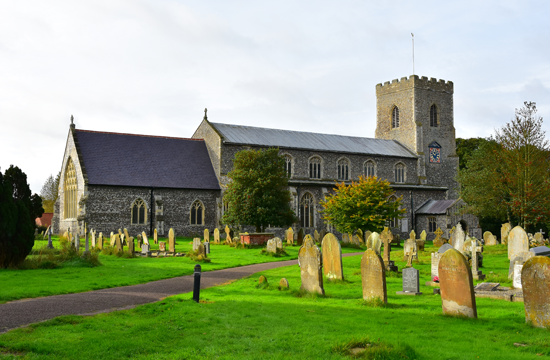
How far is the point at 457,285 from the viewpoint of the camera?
28.8ft

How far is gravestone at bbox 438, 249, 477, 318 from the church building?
27.6 m

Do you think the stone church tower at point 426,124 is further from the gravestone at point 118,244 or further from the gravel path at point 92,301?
the gravel path at point 92,301

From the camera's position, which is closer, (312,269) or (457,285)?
(457,285)

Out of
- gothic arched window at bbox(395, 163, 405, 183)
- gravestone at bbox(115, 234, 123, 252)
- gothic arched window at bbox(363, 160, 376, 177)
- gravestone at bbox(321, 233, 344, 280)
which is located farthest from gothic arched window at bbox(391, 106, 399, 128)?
gravestone at bbox(321, 233, 344, 280)

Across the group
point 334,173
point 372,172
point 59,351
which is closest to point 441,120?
point 372,172

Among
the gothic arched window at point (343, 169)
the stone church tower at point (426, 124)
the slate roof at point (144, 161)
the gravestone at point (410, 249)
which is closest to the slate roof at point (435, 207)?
the stone church tower at point (426, 124)

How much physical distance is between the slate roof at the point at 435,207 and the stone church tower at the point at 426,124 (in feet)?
10.9

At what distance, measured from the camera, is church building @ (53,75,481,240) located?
1336 inches

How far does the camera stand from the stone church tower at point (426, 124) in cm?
4728

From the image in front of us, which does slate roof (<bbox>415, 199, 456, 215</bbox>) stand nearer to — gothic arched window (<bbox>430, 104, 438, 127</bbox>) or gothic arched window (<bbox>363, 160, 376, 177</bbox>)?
gothic arched window (<bbox>363, 160, 376, 177</bbox>)

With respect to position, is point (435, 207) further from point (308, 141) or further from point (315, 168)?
point (308, 141)

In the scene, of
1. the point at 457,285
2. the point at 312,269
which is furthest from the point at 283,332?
the point at 312,269

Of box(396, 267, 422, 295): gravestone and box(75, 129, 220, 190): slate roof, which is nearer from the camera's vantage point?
box(396, 267, 422, 295): gravestone

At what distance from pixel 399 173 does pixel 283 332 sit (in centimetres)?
4005
